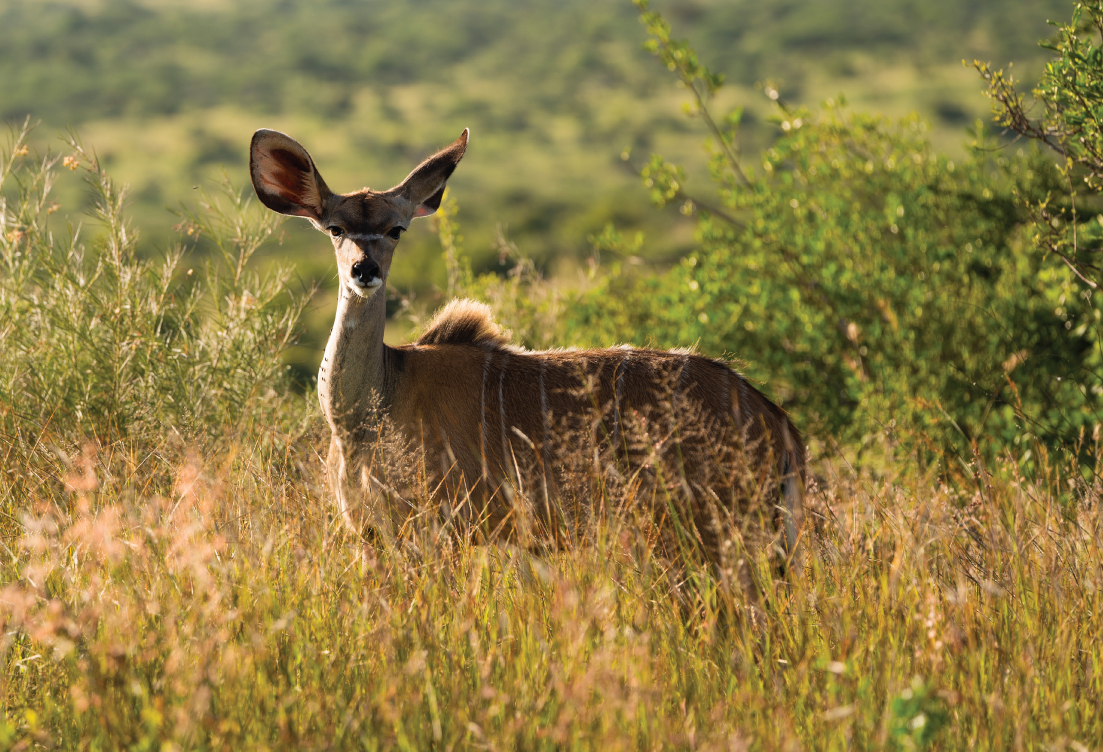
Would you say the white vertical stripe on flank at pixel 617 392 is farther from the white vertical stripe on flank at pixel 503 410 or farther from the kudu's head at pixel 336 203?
the kudu's head at pixel 336 203

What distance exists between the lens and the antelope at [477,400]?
3.86 meters

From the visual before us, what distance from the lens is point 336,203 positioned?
171 inches

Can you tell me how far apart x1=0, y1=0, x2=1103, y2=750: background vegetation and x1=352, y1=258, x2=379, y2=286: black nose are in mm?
704

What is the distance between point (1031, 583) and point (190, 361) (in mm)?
3745

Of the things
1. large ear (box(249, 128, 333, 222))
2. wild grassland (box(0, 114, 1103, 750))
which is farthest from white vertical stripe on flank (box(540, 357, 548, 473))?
large ear (box(249, 128, 333, 222))

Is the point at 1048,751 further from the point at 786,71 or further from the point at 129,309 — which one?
the point at 786,71


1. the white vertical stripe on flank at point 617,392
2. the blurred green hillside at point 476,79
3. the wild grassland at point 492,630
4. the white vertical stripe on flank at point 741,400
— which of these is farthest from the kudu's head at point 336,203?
the blurred green hillside at point 476,79

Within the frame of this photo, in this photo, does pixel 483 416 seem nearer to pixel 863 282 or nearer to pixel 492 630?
pixel 492 630

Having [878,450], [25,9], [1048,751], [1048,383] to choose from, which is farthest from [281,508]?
[25,9]

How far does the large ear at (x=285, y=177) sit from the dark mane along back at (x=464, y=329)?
719mm

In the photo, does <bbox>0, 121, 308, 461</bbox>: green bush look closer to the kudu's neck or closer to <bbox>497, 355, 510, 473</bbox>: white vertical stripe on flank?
the kudu's neck

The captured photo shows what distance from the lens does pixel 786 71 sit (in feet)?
270

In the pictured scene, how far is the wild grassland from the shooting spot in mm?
2303

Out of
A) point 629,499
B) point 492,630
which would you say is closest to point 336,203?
point 629,499
